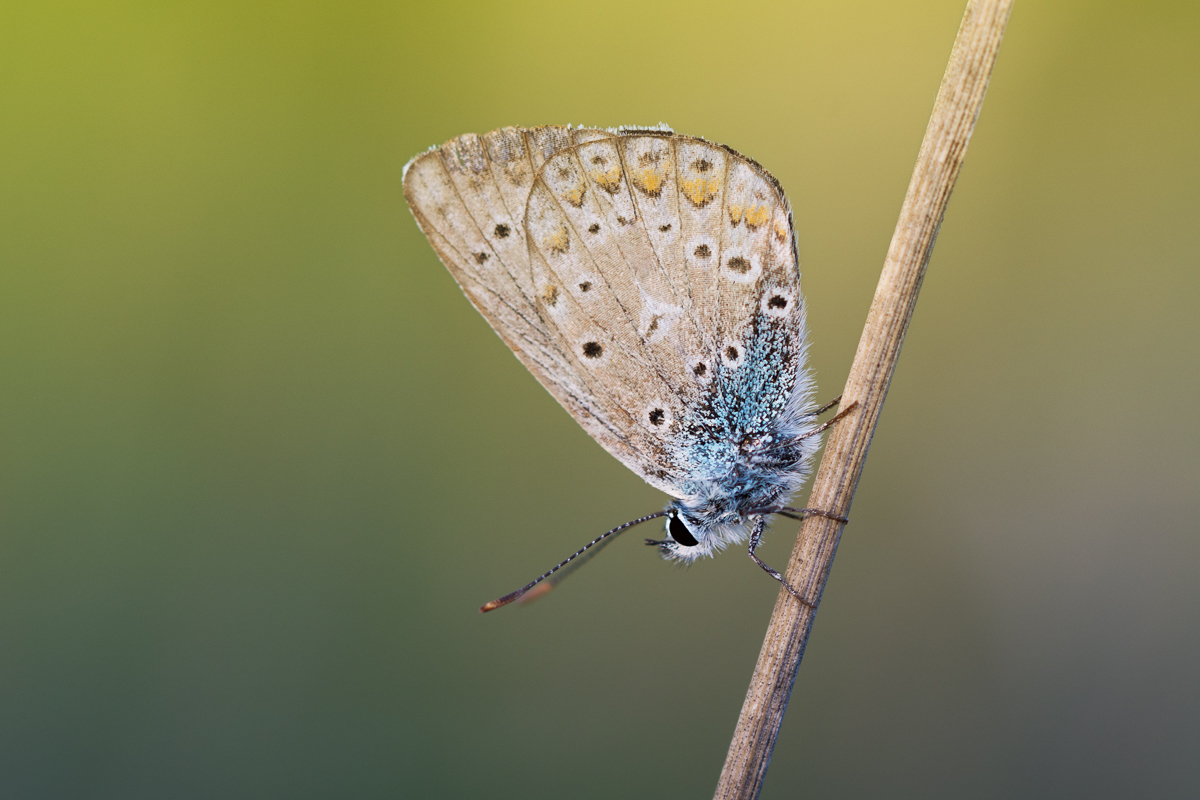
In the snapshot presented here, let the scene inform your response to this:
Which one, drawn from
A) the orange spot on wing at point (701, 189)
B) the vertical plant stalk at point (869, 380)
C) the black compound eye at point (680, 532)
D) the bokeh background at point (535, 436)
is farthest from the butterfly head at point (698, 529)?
the bokeh background at point (535, 436)

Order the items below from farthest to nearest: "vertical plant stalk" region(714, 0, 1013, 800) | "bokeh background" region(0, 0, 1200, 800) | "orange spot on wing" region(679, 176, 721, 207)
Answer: "bokeh background" region(0, 0, 1200, 800)
"orange spot on wing" region(679, 176, 721, 207)
"vertical plant stalk" region(714, 0, 1013, 800)

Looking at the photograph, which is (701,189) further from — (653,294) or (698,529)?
(698,529)

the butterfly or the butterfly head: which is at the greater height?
the butterfly

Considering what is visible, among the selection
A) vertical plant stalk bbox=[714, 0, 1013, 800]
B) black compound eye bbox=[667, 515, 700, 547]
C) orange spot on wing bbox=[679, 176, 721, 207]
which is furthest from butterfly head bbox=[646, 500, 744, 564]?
orange spot on wing bbox=[679, 176, 721, 207]

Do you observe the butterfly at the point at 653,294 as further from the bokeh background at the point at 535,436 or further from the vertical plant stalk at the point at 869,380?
the bokeh background at the point at 535,436

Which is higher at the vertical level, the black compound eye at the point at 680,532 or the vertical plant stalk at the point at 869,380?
the vertical plant stalk at the point at 869,380

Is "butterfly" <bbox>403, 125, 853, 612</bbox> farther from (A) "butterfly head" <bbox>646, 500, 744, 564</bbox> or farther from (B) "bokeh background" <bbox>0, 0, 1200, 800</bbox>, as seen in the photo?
(B) "bokeh background" <bbox>0, 0, 1200, 800</bbox>

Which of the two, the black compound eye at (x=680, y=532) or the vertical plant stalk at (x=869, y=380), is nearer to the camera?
the vertical plant stalk at (x=869, y=380)
